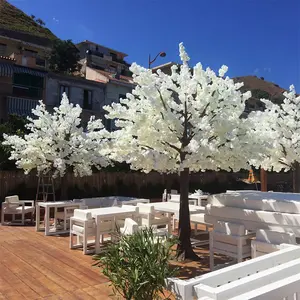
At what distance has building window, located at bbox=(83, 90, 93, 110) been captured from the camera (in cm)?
2452

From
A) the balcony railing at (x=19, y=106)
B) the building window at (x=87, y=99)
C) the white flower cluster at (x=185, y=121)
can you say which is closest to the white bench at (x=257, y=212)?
the white flower cluster at (x=185, y=121)

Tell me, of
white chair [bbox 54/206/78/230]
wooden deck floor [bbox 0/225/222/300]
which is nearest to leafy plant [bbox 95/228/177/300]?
wooden deck floor [bbox 0/225/222/300]

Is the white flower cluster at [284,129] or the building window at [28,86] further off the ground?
the building window at [28,86]

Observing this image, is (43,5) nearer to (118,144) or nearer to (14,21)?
(118,144)

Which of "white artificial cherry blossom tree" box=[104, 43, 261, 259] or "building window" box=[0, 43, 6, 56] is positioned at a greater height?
"building window" box=[0, 43, 6, 56]

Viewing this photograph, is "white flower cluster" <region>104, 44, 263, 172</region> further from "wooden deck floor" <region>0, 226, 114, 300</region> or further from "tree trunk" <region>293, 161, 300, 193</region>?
"tree trunk" <region>293, 161, 300, 193</region>

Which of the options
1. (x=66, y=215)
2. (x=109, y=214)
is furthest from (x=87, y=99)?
(x=109, y=214)

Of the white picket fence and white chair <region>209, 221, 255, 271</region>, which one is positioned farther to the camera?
white chair <region>209, 221, 255, 271</region>

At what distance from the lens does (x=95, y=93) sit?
82.2ft

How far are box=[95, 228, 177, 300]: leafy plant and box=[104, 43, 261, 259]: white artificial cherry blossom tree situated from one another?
2.39 metres

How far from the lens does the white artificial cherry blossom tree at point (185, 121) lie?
17.4 ft

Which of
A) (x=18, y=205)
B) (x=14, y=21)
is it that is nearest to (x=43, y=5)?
(x=18, y=205)

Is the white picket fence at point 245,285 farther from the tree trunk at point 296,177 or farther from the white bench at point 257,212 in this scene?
the tree trunk at point 296,177

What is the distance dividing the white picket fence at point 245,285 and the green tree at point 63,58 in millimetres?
29026
